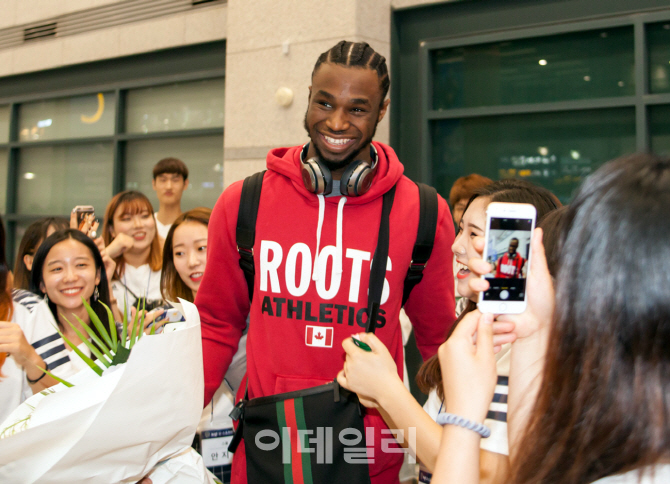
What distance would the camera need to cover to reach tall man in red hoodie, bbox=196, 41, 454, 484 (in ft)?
5.76

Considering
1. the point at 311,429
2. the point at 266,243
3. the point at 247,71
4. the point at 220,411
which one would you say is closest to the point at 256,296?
the point at 266,243

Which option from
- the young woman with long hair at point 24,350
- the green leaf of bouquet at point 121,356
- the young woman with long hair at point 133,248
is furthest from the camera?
the young woman with long hair at point 133,248

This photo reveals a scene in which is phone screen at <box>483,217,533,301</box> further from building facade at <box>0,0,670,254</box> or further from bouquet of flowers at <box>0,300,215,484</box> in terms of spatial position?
building facade at <box>0,0,670,254</box>

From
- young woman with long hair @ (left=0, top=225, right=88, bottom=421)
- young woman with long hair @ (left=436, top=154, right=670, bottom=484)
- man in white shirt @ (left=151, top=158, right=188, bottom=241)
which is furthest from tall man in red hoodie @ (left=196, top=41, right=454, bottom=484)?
man in white shirt @ (left=151, top=158, right=188, bottom=241)

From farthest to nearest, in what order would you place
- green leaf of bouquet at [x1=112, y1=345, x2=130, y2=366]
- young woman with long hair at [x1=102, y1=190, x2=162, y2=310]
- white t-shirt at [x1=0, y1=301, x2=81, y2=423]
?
young woman with long hair at [x1=102, y1=190, x2=162, y2=310]
white t-shirt at [x1=0, y1=301, x2=81, y2=423]
green leaf of bouquet at [x1=112, y1=345, x2=130, y2=366]

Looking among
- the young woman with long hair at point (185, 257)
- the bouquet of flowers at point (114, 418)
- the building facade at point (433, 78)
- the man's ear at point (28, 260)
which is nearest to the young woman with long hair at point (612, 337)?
the bouquet of flowers at point (114, 418)

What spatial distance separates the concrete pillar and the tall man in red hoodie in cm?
283

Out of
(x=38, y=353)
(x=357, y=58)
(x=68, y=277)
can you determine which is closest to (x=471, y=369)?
(x=357, y=58)

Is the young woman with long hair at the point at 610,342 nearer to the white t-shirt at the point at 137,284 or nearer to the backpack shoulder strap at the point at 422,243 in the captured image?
the backpack shoulder strap at the point at 422,243

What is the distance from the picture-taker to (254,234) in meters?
1.84

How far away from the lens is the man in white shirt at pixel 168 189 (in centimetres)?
475

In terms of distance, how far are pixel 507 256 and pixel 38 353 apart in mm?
1945

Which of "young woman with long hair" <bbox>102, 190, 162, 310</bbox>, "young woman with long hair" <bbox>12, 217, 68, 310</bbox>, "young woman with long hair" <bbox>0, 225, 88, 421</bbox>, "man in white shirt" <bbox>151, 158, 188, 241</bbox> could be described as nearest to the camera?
"young woman with long hair" <bbox>0, 225, 88, 421</bbox>

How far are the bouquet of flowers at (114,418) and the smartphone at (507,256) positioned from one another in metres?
0.69
